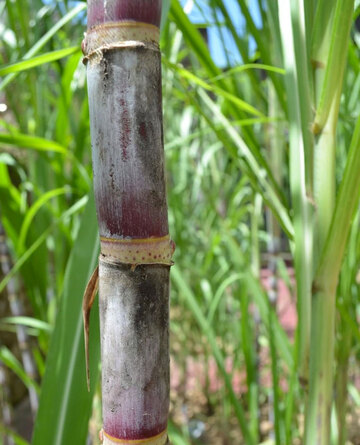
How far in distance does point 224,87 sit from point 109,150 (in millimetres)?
192

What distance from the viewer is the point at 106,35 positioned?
6.1 inches

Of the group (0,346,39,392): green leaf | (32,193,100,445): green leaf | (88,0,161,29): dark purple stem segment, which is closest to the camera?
(88,0,161,29): dark purple stem segment

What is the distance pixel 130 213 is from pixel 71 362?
139 millimetres

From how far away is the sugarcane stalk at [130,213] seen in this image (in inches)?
6.1

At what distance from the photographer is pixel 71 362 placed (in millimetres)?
264

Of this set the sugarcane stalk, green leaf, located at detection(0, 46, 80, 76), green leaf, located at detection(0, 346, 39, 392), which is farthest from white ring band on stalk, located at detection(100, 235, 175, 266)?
green leaf, located at detection(0, 346, 39, 392)

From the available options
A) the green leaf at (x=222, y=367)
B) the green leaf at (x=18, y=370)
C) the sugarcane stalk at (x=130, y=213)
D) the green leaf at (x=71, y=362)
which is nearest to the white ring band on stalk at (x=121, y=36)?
the sugarcane stalk at (x=130, y=213)

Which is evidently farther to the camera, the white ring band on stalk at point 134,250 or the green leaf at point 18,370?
the green leaf at point 18,370

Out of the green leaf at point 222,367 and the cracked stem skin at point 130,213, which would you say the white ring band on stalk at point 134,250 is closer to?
the cracked stem skin at point 130,213

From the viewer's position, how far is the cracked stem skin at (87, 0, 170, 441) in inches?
6.1

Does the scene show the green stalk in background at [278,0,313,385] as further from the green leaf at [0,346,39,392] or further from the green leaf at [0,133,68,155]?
the green leaf at [0,346,39,392]

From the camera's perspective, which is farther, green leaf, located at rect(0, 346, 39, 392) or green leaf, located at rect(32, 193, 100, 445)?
green leaf, located at rect(0, 346, 39, 392)

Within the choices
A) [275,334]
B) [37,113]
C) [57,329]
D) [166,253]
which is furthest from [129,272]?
[37,113]

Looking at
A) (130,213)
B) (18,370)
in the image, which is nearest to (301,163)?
(130,213)
